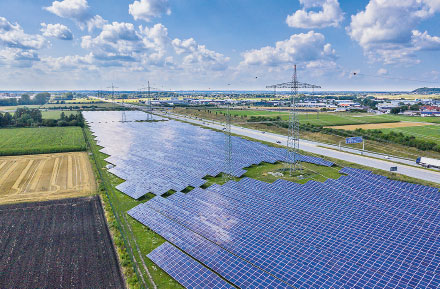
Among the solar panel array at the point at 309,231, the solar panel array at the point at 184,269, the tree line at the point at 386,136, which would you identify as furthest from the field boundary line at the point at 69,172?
the tree line at the point at 386,136

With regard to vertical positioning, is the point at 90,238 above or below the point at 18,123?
below

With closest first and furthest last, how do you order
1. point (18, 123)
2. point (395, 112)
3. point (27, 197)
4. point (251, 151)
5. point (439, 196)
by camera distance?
point (439, 196)
point (27, 197)
point (251, 151)
point (18, 123)
point (395, 112)

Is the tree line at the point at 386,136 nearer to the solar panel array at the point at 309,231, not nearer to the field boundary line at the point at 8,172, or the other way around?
the solar panel array at the point at 309,231

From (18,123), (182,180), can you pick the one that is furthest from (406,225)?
(18,123)

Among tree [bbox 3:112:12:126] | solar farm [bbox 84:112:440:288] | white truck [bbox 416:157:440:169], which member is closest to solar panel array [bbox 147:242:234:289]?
solar farm [bbox 84:112:440:288]

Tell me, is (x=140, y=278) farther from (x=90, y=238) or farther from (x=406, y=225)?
(x=406, y=225)

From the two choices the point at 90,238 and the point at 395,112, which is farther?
the point at 395,112

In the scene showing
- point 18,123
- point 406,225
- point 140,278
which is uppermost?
point 18,123
